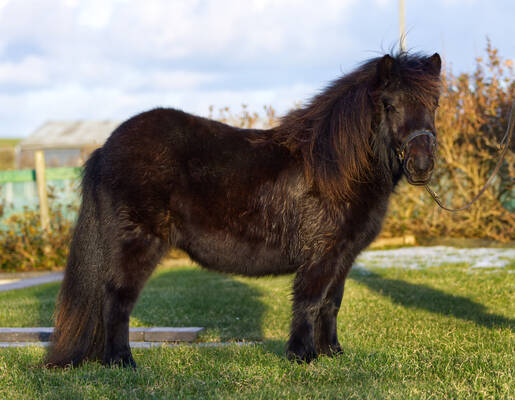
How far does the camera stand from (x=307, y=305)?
12.9 ft

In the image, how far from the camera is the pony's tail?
4.09 metres

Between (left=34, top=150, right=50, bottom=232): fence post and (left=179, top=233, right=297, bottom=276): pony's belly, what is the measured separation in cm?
749

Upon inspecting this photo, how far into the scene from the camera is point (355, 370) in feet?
12.2

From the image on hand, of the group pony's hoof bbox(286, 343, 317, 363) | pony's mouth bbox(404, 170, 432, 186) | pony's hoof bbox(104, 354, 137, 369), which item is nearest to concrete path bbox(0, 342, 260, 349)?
pony's hoof bbox(104, 354, 137, 369)

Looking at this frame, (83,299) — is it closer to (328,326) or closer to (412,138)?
(328,326)

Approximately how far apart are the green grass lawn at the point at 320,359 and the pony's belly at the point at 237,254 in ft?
2.26

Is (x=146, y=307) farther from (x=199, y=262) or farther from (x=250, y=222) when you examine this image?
(x=250, y=222)

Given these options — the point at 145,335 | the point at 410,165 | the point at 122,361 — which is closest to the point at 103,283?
the point at 122,361

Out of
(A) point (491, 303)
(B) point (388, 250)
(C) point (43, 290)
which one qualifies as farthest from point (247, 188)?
(B) point (388, 250)

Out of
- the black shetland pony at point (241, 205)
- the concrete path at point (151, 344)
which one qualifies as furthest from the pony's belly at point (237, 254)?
the concrete path at point (151, 344)

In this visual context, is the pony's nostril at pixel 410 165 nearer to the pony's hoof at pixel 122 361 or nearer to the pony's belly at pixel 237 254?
the pony's belly at pixel 237 254

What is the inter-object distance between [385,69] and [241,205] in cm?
144

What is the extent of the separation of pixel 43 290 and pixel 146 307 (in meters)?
2.55

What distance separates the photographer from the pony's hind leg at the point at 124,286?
13.3 feet
